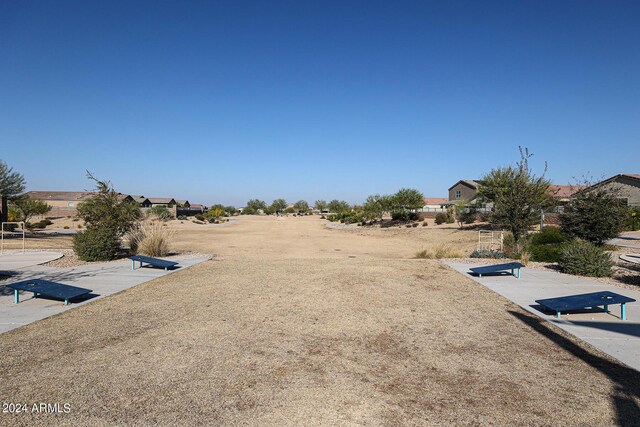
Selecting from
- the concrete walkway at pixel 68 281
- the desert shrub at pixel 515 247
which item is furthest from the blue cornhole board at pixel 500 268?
the concrete walkway at pixel 68 281

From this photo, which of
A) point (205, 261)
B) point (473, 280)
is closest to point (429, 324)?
point (473, 280)

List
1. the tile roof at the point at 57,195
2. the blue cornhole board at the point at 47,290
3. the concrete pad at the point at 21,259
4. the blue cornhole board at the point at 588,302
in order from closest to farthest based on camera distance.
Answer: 1. the blue cornhole board at the point at 588,302
2. the blue cornhole board at the point at 47,290
3. the concrete pad at the point at 21,259
4. the tile roof at the point at 57,195

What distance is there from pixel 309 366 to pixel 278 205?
5499 inches

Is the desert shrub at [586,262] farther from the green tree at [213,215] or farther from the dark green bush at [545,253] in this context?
the green tree at [213,215]

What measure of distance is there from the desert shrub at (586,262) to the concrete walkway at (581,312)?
52 centimetres

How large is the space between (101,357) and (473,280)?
10021 mm

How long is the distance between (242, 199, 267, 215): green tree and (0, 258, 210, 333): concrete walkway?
407ft

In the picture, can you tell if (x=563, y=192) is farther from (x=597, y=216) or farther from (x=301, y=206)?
(x=301, y=206)

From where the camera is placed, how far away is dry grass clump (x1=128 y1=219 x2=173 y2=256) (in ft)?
54.5

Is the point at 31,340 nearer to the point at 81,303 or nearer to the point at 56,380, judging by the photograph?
the point at 56,380

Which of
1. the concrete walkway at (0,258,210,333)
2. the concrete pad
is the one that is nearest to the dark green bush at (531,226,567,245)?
the concrete walkway at (0,258,210,333)

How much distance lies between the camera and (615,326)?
6910mm

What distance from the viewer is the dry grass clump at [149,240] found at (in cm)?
1661

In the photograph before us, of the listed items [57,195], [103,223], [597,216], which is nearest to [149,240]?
[103,223]
